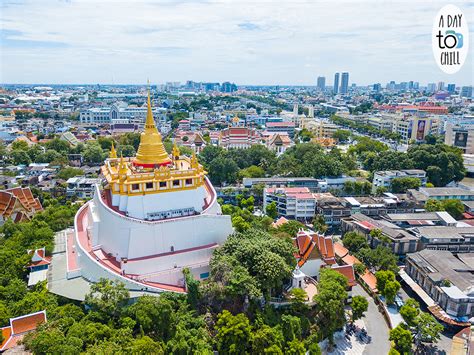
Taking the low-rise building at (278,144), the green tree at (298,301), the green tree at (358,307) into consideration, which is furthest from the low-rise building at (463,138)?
the green tree at (298,301)

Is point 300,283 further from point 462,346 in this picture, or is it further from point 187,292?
point 462,346

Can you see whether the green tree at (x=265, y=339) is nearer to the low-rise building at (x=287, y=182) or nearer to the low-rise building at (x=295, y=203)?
the low-rise building at (x=295, y=203)

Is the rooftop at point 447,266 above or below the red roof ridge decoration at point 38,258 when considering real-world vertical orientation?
below

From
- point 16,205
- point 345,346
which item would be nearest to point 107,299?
point 345,346

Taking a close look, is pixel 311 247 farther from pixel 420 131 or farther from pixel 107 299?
pixel 420 131

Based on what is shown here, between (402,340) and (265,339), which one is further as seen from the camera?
(402,340)

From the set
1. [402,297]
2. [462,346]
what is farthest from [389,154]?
[462,346]
